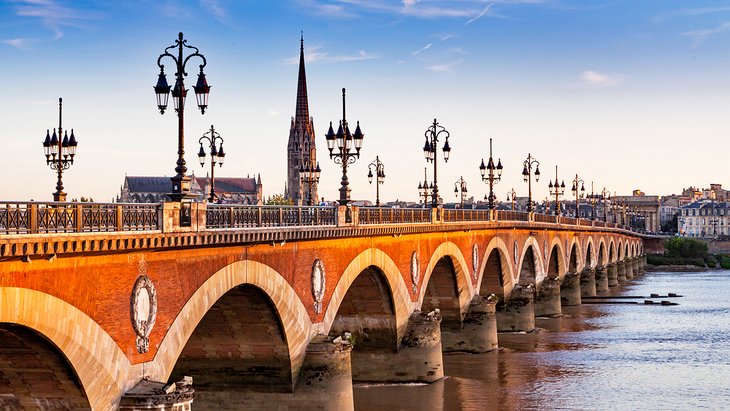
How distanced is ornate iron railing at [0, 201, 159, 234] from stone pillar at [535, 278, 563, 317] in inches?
2033

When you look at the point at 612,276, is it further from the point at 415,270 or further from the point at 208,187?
the point at 415,270

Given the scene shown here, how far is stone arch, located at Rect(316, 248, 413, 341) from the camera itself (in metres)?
31.3

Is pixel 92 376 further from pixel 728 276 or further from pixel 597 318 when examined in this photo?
pixel 728 276

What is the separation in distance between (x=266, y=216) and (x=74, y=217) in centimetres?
883

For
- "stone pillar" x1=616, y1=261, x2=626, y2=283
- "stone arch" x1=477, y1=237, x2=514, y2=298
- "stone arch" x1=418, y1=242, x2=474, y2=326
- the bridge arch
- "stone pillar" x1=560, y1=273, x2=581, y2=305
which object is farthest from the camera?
"stone pillar" x1=616, y1=261, x2=626, y2=283

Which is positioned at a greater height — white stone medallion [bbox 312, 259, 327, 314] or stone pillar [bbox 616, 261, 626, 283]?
white stone medallion [bbox 312, 259, 327, 314]

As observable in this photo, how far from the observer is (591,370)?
46219 mm

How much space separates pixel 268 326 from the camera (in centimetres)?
2777

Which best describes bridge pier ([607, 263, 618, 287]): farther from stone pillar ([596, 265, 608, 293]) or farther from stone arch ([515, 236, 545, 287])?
stone arch ([515, 236, 545, 287])

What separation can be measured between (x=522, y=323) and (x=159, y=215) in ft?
135

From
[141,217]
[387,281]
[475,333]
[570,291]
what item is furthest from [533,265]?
[141,217]

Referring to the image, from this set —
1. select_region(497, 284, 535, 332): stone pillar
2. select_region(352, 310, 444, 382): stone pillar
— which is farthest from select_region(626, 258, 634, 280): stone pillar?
select_region(352, 310, 444, 382): stone pillar

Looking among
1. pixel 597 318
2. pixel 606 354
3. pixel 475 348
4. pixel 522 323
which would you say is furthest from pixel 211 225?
pixel 597 318

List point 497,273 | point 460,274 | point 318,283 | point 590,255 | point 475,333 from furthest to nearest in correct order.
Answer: point 590,255, point 497,273, point 475,333, point 460,274, point 318,283
